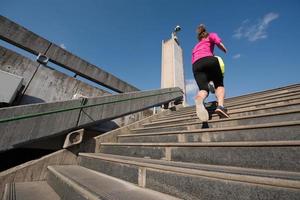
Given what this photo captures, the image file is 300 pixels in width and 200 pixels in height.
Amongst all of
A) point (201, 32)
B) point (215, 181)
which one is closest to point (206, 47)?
point (201, 32)

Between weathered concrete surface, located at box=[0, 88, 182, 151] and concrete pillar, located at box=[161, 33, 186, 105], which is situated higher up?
concrete pillar, located at box=[161, 33, 186, 105]

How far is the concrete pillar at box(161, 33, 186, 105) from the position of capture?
703 centimetres

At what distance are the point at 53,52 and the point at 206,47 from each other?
4.21 metres

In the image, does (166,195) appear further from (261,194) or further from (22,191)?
(22,191)

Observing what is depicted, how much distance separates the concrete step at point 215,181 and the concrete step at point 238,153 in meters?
0.12

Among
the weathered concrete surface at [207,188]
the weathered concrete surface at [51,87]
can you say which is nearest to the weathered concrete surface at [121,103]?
the weathered concrete surface at [51,87]

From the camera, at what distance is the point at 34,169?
2.25m

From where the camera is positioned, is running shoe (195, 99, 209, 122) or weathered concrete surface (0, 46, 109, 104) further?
weathered concrete surface (0, 46, 109, 104)

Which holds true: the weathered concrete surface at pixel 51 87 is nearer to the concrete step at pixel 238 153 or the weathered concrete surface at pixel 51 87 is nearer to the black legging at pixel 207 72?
the concrete step at pixel 238 153

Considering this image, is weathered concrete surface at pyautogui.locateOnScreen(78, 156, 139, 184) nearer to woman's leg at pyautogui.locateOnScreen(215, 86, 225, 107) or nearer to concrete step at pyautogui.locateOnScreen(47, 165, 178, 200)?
concrete step at pyautogui.locateOnScreen(47, 165, 178, 200)

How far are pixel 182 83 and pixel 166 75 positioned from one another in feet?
2.86

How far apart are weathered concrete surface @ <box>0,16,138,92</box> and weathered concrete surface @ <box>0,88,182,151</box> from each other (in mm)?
1859

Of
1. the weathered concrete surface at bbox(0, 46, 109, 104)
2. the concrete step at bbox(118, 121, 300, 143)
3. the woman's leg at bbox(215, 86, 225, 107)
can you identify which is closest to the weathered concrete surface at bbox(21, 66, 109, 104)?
the weathered concrete surface at bbox(0, 46, 109, 104)

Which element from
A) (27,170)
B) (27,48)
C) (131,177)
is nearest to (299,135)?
(131,177)
